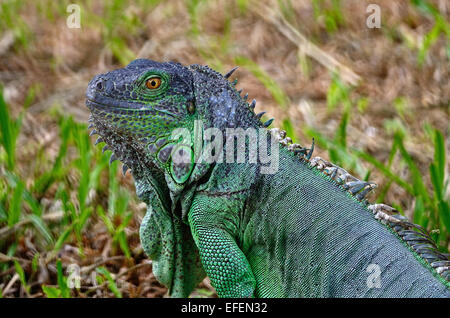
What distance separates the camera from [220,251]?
2762 mm

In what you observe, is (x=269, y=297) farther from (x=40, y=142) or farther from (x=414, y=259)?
(x=40, y=142)

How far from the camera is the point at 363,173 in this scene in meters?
4.53

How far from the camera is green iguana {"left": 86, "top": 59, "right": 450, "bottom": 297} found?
2.70 m

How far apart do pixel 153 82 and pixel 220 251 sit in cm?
87

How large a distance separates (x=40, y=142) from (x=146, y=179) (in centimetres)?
255

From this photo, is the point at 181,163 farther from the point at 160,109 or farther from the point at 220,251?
the point at 220,251

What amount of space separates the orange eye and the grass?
4.44 ft
